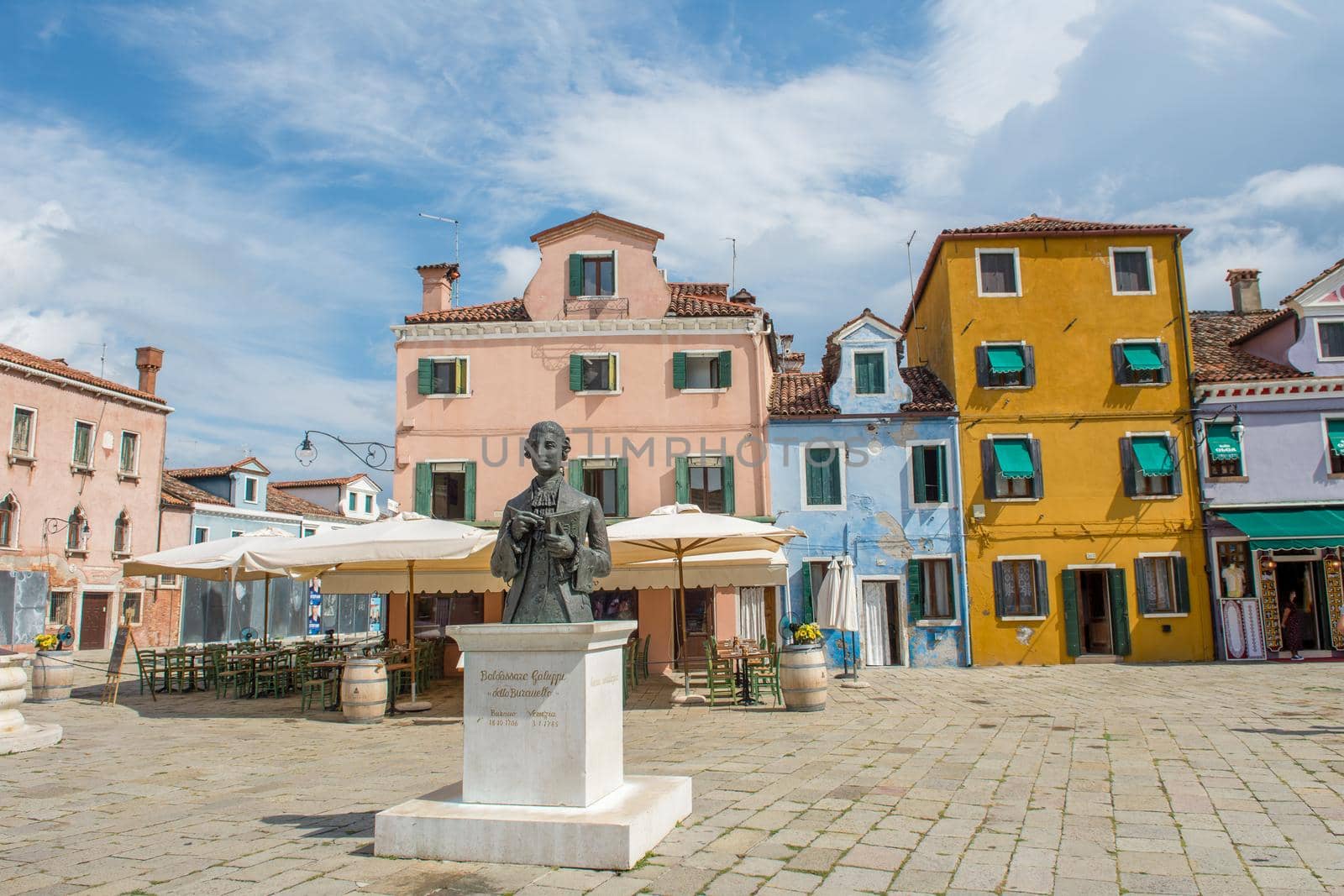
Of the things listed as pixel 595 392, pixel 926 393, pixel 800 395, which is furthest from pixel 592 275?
pixel 926 393

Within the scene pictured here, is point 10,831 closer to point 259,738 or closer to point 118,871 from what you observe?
point 118,871

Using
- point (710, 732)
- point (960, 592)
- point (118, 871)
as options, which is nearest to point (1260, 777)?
point (710, 732)

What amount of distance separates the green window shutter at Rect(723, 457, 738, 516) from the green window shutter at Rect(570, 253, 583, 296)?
5.39 metres

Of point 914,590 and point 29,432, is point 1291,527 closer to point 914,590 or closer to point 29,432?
point 914,590

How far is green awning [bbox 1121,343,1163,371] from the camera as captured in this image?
22.4 metres

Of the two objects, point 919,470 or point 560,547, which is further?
point 919,470

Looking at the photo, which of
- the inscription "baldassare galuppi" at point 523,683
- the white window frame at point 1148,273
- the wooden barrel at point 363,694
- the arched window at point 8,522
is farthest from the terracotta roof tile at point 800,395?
the arched window at point 8,522

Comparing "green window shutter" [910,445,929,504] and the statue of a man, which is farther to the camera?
"green window shutter" [910,445,929,504]

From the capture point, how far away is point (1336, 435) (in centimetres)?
2219

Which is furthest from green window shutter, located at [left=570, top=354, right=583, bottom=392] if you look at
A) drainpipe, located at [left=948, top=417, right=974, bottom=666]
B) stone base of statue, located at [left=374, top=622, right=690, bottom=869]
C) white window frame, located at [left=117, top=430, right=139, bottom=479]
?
white window frame, located at [left=117, top=430, right=139, bottom=479]

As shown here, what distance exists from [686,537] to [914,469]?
1085cm

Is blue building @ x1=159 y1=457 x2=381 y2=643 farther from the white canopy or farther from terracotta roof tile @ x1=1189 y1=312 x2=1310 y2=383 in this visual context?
terracotta roof tile @ x1=1189 y1=312 x2=1310 y2=383

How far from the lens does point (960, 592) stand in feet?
71.2

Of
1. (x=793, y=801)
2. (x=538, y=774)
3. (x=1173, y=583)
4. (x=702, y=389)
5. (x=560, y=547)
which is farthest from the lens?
(x=702, y=389)
